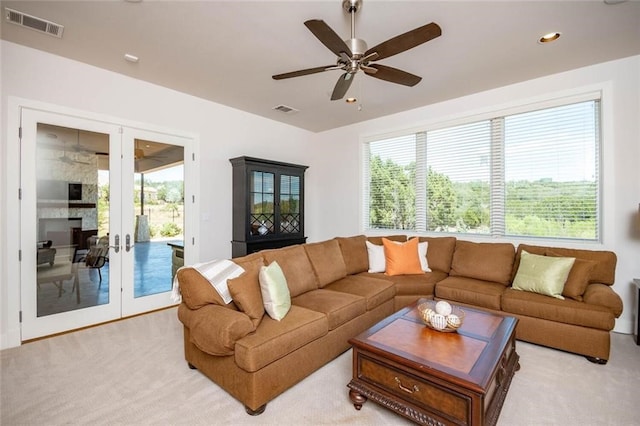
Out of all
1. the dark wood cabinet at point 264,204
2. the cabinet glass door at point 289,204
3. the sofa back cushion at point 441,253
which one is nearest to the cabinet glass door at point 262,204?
the dark wood cabinet at point 264,204

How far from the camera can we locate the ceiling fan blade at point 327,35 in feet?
5.93

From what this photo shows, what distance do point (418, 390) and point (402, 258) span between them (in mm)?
2186

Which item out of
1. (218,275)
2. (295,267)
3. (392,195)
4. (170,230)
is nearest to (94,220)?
(170,230)

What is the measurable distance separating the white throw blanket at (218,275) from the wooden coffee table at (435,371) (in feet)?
3.43

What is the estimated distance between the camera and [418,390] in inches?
67.4

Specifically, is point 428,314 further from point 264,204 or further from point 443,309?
point 264,204

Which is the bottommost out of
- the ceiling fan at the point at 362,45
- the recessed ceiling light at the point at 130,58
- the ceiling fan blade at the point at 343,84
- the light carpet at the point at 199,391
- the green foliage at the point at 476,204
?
the light carpet at the point at 199,391

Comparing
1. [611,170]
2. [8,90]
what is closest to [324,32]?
[8,90]

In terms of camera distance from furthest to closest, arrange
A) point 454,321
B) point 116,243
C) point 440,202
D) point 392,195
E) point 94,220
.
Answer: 1. point 392,195
2. point 440,202
3. point 116,243
4. point 94,220
5. point 454,321

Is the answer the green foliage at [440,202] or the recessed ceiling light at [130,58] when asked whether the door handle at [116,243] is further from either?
the green foliage at [440,202]

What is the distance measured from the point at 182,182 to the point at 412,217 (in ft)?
11.5

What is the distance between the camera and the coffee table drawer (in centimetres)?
157

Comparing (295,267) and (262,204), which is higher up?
(262,204)

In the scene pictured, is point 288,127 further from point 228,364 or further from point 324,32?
point 228,364
